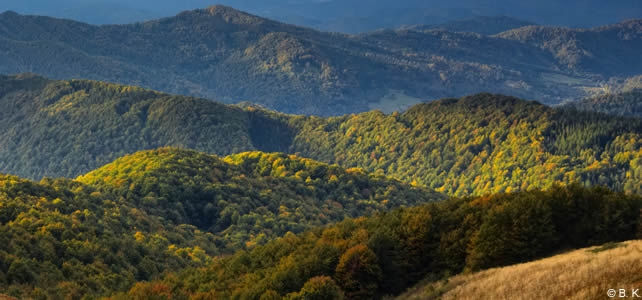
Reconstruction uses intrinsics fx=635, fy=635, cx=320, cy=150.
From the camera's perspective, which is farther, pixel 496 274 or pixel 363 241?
pixel 363 241

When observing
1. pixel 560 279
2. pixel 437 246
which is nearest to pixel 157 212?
pixel 437 246

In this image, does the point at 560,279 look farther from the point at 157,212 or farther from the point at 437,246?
the point at 157,212

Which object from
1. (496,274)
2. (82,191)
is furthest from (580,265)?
(82,191)

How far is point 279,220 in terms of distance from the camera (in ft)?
427

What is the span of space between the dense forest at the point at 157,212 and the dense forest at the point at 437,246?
49.6ft

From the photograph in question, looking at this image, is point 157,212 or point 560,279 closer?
point 560,279

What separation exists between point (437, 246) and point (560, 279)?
16.9m

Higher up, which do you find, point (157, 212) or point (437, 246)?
point (437, 246)

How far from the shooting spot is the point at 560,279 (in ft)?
123

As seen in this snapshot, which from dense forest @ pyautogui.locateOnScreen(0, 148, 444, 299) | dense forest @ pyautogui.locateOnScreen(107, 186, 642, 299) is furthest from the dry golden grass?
dense forest @ pyautogui.locateOnScreen(0, 148, 444, 299)

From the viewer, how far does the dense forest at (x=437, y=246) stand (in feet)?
156

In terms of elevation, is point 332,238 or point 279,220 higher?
point 332,238

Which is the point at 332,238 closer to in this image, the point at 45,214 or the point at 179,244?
the point at 45,214

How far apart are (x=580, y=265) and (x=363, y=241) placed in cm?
1838
